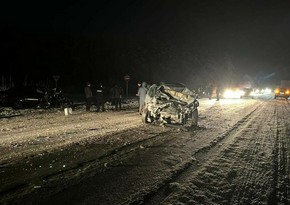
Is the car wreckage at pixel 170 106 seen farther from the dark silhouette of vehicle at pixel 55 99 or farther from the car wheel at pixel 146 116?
the dark silhouette of vehicle at pixel 55 99

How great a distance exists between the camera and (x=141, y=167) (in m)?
6.68

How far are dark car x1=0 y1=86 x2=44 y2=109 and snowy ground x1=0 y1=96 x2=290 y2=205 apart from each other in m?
8.97

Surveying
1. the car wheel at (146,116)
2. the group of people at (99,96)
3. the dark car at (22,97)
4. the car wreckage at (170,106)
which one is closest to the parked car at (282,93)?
the group of people at (99,96)

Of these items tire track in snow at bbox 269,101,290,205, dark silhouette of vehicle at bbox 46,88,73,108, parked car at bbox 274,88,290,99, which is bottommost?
tire track in snow at bbox 269,101,290,205

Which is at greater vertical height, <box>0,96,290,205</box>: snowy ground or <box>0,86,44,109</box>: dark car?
<box>0,86,44,109</box>: dark car

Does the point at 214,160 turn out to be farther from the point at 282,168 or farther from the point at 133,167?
the point at 133,167

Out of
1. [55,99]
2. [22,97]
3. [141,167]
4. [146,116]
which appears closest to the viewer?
[141,167]

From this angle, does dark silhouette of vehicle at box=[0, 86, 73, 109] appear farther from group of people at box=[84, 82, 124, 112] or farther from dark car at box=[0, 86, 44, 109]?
group of people at box=[84, 82, 124, 112]

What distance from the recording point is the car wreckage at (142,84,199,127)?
1271 centimetres

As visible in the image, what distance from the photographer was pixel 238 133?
37.8ft

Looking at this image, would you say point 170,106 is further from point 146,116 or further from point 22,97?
point 22,97

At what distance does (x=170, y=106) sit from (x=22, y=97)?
444 inches

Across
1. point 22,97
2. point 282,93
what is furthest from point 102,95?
point 282,93

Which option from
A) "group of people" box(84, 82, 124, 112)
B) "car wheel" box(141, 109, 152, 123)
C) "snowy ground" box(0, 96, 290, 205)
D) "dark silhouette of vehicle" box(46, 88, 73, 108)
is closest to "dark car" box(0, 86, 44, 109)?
"dark silhouette of vehicle" box(46, 88, 73, 108)
